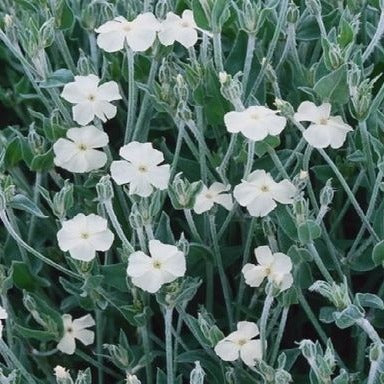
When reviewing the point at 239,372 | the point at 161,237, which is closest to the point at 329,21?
the point at 161,237

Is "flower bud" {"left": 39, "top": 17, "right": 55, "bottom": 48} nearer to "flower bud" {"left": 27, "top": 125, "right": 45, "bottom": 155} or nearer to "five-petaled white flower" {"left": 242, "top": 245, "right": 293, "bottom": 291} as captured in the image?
"flower bud" {"left": 27, "top": 125, "right": 45, "bottom": 155}

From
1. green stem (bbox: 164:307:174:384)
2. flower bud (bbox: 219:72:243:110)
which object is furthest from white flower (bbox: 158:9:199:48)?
green stem (bbox: 164:307:174:384)

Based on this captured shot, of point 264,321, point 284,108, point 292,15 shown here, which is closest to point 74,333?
point 264,321

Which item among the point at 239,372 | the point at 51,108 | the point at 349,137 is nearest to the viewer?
the point at 239,372

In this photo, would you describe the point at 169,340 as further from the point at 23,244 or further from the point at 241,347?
the point at 23,244

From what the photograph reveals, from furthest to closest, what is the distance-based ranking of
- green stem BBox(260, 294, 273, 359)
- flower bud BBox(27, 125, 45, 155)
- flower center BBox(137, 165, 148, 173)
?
flower bud BBox(27, 125, 45, 155) < flower center BBox(137, 165, 148, 173) < green stem BBox(260, 294, 273, 359)

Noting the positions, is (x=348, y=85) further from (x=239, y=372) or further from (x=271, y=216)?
(x=239, y=372)
